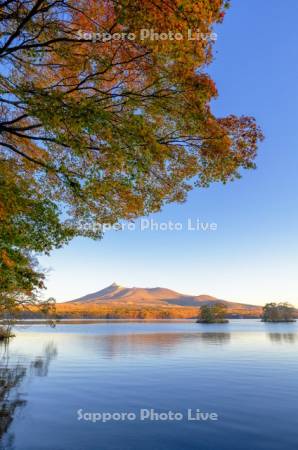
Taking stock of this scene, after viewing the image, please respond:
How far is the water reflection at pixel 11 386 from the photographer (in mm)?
12686

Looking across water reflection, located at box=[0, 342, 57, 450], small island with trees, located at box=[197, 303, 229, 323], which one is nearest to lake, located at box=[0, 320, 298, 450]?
water reflection, located at box=[0, 342, 57, 450]

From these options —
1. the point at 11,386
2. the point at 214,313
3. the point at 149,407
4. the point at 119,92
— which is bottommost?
the point at 214,313

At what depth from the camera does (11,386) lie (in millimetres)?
21844

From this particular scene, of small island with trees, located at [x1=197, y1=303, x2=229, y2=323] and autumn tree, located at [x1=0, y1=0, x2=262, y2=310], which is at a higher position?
autumn tree, located at [x1=0, y1=0, x2=262, y2=310]

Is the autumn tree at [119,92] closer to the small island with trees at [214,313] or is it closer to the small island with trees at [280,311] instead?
the small island with trees at [214,313]

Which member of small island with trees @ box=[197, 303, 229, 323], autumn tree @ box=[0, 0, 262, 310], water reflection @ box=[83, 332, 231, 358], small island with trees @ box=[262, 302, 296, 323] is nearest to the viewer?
autumn tree @ box=[0, 0, 262, 310]

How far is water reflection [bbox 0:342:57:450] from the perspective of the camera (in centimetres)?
1269

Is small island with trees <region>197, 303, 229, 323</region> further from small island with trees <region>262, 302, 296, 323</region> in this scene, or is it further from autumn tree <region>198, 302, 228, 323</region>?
small island with trees <region>262, 302, 296, 323</region>

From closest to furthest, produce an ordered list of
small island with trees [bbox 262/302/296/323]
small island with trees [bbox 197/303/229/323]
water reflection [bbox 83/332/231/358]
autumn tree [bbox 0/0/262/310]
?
autumn tree [bbox 0/0/262/310], water reflection [bbox 83/332/231/358], small island with trees [bbox 197/303/229/323], small island with trees [bbox 262/302/296/323]

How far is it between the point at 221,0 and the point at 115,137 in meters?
4.53

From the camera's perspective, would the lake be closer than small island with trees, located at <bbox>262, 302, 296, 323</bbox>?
Yes

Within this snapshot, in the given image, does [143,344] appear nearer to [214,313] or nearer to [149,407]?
[149,407]

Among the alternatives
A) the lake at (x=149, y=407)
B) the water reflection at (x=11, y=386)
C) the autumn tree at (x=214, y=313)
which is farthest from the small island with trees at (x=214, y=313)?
the lake at (x=149, y=407)

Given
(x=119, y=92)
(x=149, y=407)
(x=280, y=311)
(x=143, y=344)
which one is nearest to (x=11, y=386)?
(x=149, y=407)
